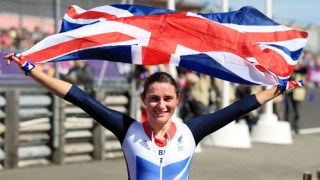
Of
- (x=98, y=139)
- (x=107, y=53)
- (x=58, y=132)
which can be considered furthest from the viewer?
(x=98, y=139)

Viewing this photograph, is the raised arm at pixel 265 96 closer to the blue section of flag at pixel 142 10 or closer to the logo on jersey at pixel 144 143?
the logo on jersey at pixel 144 143

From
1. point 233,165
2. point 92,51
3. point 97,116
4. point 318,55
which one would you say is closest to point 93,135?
point 233,165

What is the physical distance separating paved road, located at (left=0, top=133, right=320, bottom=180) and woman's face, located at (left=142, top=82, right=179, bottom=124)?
5.04 m

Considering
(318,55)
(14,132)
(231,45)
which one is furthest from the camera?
(318,55)

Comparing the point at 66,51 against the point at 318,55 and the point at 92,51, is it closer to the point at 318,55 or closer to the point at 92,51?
the point at 92,51

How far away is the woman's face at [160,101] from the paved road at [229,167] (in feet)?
16.5

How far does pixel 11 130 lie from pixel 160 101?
5.74 metres

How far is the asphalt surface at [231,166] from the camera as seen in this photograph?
890cm

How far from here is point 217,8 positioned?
46.8ft

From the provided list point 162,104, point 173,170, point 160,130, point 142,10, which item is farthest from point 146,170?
point 142,10

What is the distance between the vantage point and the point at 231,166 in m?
10.1

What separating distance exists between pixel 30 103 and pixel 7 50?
967mm

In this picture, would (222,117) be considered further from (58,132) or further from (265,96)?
(58,132)

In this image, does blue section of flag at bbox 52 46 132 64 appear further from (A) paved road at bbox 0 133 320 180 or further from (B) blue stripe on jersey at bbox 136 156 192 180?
(A) paved road at bbox 0 133 320 180
